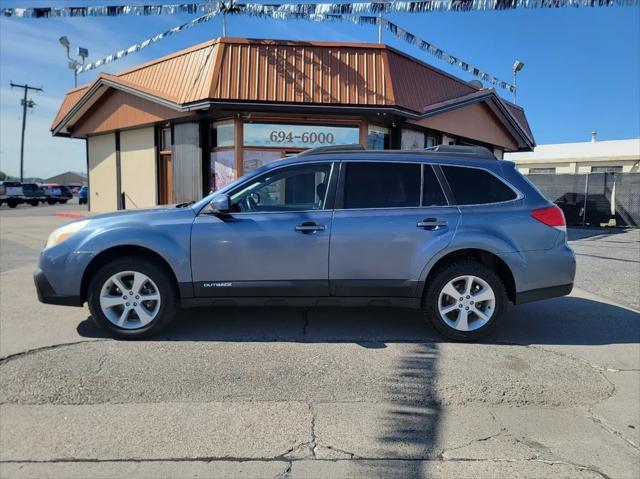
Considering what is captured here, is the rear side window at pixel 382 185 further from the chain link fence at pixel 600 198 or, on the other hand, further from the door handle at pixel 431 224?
the chain link fence at pixel 600 198

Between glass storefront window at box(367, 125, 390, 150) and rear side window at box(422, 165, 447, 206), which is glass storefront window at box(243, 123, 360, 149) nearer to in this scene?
glass storefront window at box(367, 125, 390, 150)

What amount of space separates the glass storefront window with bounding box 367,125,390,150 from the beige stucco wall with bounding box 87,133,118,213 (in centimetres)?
975

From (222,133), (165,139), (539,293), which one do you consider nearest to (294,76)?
(222,133)

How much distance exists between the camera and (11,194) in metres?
34.2

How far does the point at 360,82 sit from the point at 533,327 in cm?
809

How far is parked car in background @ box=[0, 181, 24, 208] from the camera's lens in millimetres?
33875

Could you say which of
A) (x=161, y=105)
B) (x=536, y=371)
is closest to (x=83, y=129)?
(x=161, y=105)

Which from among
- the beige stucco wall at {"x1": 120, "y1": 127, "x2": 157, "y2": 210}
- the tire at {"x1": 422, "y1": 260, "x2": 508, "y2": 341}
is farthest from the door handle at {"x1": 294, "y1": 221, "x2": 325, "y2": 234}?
the beige stucco wall at {"x1": 120, "y1": 127, "x2": 157, "y2": 210}

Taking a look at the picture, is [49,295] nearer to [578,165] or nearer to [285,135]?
[285,135]

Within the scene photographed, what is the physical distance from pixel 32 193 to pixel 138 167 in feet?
83.6

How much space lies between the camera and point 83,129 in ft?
59.6

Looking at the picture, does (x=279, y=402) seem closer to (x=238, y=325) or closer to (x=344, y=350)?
(x=344, y=350)

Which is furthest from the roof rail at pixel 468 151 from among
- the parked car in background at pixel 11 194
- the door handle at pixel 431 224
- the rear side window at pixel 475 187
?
the parked car in background at pixel 11 194

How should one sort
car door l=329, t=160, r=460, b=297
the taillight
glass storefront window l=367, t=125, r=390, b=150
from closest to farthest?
car door l=329, t=160, r=460, b=297 → the taillight → glass storefront window l=367, t=125, r=390, b=150
